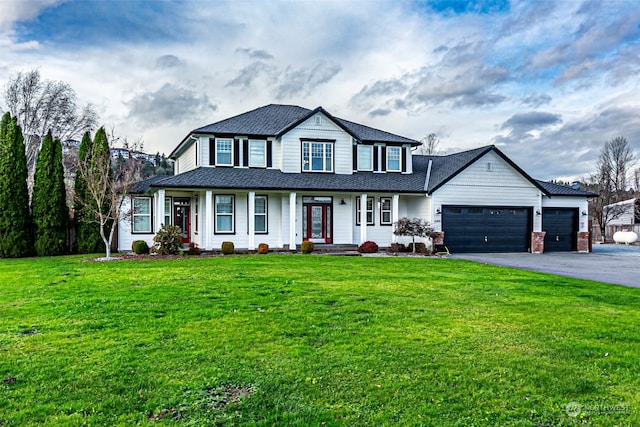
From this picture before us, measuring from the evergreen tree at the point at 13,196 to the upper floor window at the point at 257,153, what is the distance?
32.7 feet

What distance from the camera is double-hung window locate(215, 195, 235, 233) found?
2044 centimetres

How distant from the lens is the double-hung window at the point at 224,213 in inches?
805

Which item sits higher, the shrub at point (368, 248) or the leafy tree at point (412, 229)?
the leafy tree at point (412, 229)

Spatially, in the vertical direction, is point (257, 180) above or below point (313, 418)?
above

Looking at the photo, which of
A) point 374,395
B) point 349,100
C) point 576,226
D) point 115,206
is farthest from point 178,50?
point 576,226

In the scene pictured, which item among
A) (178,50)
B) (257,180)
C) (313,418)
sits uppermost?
(178,50)

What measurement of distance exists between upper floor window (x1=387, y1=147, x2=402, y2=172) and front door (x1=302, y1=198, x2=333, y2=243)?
4109 millimetres

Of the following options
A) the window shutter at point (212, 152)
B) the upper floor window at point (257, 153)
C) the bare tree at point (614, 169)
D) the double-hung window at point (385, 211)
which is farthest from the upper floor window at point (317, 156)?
the bare tree at point (614, 169)

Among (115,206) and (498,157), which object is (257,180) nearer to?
(115,206)

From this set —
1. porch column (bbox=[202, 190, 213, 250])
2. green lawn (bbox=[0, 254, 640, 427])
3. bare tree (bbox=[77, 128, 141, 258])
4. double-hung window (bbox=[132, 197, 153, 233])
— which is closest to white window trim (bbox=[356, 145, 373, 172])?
porch column (bbox=[202, 190, 213, 250])

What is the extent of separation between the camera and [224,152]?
21000 mm

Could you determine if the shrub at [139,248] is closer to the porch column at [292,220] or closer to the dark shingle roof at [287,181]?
the dark shingle roof at [287,181]

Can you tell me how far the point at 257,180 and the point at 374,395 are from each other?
16.7 m

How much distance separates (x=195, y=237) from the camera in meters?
21.5
